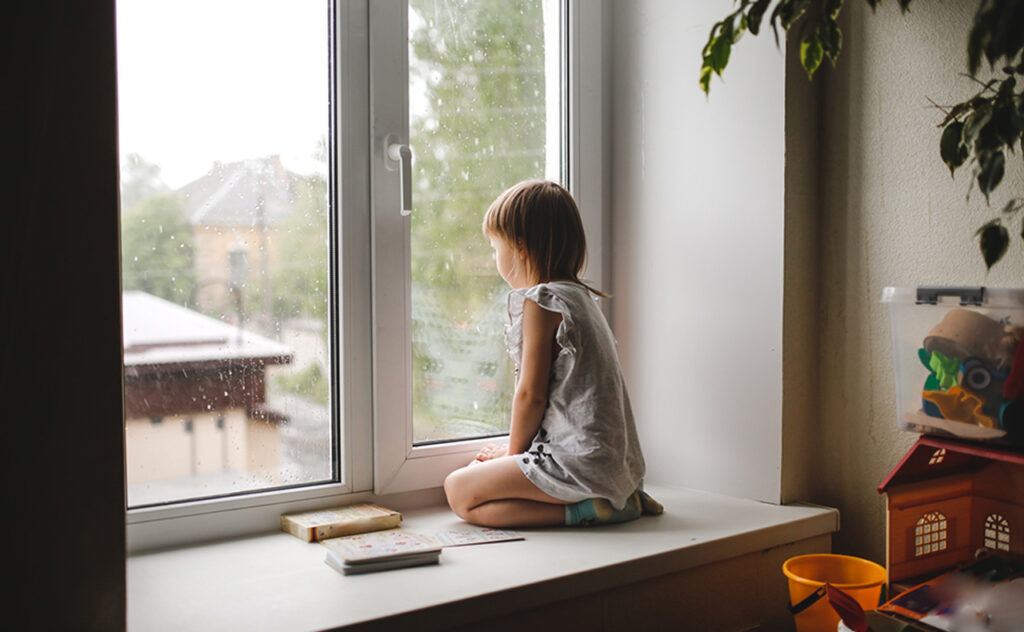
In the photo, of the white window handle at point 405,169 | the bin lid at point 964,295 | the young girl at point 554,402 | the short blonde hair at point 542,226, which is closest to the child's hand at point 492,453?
the young girl at point 554,402

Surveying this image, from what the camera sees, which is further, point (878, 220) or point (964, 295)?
point (878, 220)

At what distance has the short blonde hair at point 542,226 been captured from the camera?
58.8 inches

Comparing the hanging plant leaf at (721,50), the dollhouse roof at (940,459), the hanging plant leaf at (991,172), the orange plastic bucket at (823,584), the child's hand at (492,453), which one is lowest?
the orange plastic bucket at (823,584)

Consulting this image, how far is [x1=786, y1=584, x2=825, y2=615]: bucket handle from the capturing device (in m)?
1.24

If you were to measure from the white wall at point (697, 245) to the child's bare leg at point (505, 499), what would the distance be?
0.43 m

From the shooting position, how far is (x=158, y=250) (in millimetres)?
1291

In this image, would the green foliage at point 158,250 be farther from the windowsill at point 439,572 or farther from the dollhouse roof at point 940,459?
the dollhouse roof at point 940,459

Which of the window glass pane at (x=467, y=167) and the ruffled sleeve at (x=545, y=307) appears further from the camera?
the window glass pane at (x=467, y=167)

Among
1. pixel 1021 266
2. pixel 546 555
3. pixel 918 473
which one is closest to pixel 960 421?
pixel 918 473

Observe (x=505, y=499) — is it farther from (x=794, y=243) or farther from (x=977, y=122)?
(x=977, y=122)

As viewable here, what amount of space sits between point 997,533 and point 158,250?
4.56ft

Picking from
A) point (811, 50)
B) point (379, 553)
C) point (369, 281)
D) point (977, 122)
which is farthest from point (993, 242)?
point (369, 281)

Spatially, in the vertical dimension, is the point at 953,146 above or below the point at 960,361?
above

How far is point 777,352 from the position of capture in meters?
1.52
